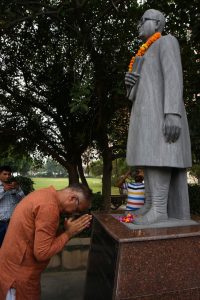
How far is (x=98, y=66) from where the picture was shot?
6.14m

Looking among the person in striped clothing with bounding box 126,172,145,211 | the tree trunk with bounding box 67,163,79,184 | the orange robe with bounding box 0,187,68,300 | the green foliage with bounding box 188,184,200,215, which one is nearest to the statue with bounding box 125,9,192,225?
the person in striped clothing with bounding box 126,172,145,211

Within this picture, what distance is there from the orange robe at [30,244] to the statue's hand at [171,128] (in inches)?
41.5

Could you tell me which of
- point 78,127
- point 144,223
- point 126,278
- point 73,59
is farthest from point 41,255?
point 78,127

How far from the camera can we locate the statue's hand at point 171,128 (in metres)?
Result: 2.68

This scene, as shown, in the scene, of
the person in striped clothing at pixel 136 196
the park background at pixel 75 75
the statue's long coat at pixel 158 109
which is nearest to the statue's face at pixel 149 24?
the statue's long coat at pixel 158 109

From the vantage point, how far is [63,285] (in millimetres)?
4383

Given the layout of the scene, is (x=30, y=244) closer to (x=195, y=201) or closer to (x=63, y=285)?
(x=63, y=285)

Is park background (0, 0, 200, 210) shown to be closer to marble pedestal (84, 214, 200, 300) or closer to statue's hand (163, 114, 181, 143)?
statue's hand (163, 114, 181, 143)

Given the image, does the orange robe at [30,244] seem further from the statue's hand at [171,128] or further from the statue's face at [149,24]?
the statue's face at [149,24]

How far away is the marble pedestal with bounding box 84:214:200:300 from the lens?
2.32 metres

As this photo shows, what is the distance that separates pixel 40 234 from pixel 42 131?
6.17m

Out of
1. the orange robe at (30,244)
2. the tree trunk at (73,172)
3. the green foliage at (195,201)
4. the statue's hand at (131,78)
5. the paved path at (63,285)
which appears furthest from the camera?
the tree trunk at (73,172)

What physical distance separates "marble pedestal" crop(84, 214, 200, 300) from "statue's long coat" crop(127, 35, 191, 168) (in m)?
0.60

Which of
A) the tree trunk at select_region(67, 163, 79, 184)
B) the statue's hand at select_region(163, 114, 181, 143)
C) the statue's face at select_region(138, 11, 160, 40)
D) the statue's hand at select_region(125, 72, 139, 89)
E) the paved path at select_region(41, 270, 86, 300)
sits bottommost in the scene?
the paved path at select_region(41, 270, 86, 300)
